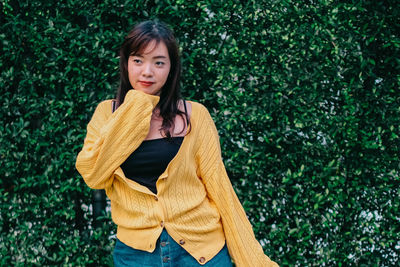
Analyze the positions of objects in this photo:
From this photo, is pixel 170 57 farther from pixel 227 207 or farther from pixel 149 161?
pixel 227 207

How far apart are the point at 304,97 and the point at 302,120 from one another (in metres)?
0.17

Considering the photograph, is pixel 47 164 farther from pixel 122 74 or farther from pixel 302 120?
pixel 302 120

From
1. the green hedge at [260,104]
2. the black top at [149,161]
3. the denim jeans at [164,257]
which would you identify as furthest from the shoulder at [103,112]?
the green hedge at [260,104]

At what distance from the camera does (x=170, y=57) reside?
2.17m

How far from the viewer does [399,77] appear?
125 inches

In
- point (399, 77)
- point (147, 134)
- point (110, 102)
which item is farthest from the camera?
point (399, 77)

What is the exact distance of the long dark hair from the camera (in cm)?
208

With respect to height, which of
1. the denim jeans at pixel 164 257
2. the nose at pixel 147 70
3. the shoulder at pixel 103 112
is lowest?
the denim jeans at pixel 164 257

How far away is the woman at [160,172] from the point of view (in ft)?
6.53

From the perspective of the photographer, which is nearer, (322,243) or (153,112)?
(153,112)

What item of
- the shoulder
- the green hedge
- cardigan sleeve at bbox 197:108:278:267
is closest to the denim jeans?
cardigan sleeve at bbox 197:108:278:267

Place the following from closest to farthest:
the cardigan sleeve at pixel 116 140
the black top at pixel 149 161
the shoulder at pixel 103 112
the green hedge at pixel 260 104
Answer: the cardigan sleeve at pixel 116 140 < the black top at pixel 149 161 < the shoulder at pixel 103 112 < the green hedge at pixel 260 104

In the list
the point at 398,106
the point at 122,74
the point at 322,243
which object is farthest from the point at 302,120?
the point at 122,74

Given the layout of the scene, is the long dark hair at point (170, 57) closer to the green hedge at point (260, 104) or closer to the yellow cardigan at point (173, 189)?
the yellow cardigan at point (173, 189)
